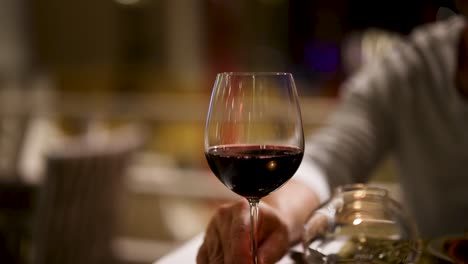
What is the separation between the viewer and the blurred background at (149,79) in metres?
2.97

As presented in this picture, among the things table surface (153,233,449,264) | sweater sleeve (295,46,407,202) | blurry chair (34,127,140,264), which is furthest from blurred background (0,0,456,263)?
table surface (153,233,449,264)

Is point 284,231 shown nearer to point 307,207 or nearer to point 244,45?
point 307,207

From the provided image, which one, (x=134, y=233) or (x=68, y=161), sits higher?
(x=68, y=161)

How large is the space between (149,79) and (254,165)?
3.85 m

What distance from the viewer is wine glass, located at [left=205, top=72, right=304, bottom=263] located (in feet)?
1.99

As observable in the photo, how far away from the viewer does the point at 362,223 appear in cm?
69

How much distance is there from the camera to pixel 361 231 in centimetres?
69

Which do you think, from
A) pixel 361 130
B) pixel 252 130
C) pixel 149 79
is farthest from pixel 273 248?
pixel 149 79

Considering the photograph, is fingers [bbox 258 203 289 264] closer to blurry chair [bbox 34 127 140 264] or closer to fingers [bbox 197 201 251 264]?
fingers [bbox 197 201 251 264]

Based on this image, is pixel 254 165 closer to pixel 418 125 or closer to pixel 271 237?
pixel 271 237

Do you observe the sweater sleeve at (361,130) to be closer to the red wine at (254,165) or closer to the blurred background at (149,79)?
the red wine at (254,165)

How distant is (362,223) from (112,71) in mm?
4027

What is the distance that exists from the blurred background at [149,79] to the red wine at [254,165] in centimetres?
155

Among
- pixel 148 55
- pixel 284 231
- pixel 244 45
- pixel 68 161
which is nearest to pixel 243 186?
pixel 284 231
